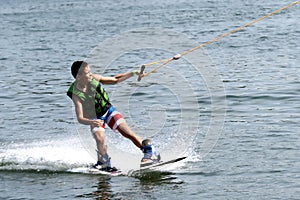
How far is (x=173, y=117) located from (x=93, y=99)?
4.50 meters

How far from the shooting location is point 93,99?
1041cm

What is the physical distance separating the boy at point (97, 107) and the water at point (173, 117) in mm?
432

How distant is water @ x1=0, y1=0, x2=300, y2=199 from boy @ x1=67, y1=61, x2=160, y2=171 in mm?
432

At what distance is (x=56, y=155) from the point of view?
39.2ft

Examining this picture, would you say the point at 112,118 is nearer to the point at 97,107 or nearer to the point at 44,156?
the point at 97,107

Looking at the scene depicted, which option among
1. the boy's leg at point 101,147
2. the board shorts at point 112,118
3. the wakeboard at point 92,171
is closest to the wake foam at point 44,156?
the wakeboard at point 92,171

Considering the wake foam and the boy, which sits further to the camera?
the wake foam

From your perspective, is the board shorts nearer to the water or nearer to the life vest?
the life vest

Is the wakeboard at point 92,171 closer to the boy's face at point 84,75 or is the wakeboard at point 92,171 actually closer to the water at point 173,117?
the water at point 173,117

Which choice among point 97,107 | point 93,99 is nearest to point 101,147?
point 97,107

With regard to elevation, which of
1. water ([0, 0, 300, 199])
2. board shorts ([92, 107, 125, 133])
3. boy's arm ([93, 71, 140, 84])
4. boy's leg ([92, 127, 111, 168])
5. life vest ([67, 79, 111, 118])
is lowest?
water ([0, 0, 300, 199])

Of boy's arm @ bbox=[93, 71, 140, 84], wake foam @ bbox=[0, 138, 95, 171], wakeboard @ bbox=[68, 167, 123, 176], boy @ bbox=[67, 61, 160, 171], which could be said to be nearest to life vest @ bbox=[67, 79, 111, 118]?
boy @ bbox=[67, 61, 160, 171]

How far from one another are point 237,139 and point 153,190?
3.04m

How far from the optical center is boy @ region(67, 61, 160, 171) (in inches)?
404
